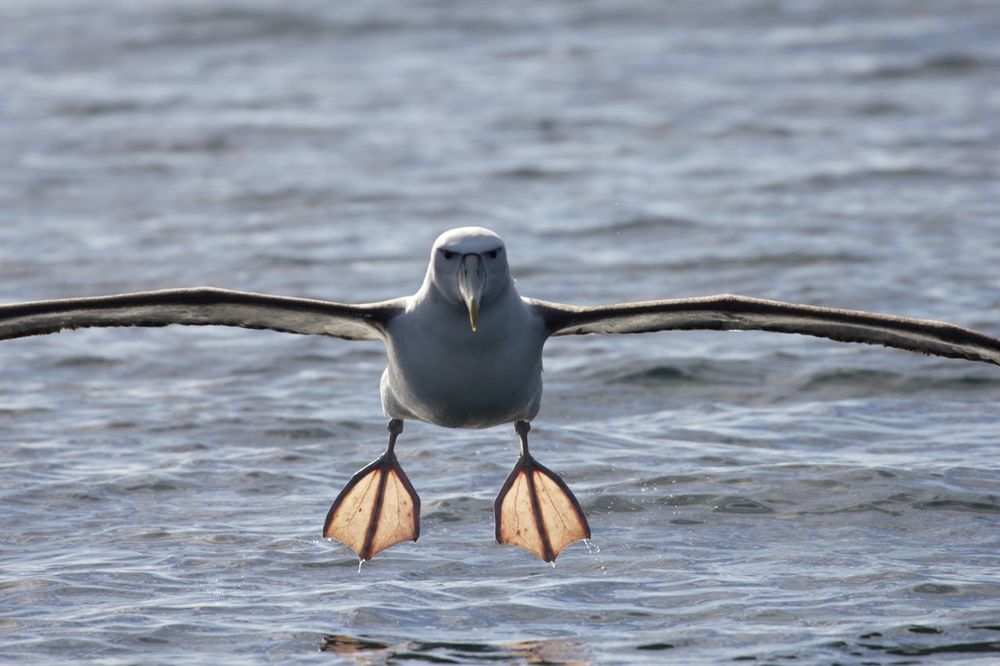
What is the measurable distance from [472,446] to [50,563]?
3671 millimetres

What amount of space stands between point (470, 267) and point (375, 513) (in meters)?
2.38

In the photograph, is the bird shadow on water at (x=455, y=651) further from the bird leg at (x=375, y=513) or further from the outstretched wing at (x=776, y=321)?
the outstretched wing at (x=776, y=321)

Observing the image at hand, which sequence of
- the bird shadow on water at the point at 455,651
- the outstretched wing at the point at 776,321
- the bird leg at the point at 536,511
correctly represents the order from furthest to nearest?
the bird leg at the point at 536,511, the outstretched wing at the point at 776,321, the bird shadow on water at the point at 455,651

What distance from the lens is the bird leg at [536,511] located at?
1130 centimetres

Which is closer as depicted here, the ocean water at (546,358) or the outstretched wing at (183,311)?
the outstretched wing at (183,311)

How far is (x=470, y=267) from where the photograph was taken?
970 cm

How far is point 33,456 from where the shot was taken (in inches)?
547

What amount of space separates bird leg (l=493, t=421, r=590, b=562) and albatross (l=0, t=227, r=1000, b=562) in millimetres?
829

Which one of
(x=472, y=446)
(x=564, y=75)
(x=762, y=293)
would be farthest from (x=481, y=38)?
(x=472, y=446)

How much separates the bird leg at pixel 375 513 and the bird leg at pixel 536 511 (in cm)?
58

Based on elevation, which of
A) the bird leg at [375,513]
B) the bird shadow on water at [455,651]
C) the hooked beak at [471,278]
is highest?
the hooked beak at [471,278]

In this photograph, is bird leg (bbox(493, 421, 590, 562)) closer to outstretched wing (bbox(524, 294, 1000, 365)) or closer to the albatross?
the albatross

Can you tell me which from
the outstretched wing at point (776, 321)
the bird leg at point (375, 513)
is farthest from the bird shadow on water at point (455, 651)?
the outstretched wing at point (776, 321)

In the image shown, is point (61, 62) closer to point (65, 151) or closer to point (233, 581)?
point (65, 151)
